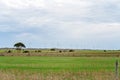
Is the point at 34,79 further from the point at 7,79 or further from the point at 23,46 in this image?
the point at 23,46

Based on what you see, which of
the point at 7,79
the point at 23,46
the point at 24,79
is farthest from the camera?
the point at 23,46

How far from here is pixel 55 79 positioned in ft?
78.4

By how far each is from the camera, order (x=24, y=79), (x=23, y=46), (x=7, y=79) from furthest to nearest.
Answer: (x=23, y=46) → (x=24, y=79) → (x=7, y=79)

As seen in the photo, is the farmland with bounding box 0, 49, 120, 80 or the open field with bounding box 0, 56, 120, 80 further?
the farmland with bounding box 0, 49, 120, 80

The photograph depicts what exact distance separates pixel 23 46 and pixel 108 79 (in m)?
171

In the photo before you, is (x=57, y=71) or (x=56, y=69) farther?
(x=56, y=69)

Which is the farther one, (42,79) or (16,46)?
(16,46)

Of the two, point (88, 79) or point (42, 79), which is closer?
point (42, 79)

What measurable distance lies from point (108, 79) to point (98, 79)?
76cm

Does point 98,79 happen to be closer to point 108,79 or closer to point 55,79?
point 108,79

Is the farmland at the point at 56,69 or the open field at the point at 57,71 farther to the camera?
the farmland at the point at 56,69

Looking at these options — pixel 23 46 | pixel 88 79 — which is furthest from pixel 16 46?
pixel 88 79

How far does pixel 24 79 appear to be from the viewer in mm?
25203

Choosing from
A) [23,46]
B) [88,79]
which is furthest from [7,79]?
[23,46]
